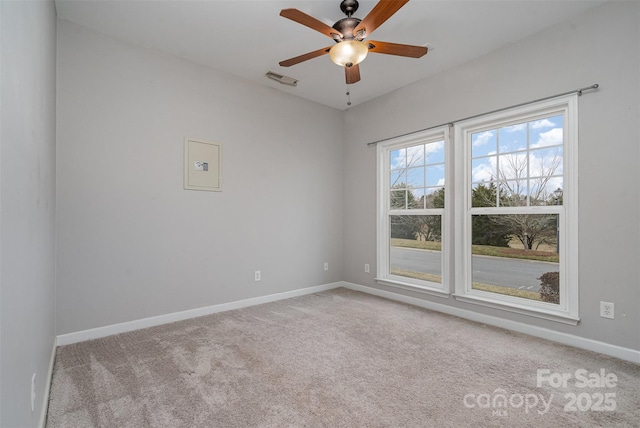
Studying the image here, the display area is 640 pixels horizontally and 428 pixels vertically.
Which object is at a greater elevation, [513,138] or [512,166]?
[513,138]

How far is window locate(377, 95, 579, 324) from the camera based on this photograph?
8.82ft

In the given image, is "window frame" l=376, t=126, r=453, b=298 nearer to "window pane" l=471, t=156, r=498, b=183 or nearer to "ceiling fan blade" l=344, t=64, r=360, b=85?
"window pane" l=471, t=156, r=498, b=183

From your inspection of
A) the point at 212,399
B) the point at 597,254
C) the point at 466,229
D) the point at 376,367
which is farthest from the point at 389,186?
the point at 212,399

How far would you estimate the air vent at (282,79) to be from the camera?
3.54 meters

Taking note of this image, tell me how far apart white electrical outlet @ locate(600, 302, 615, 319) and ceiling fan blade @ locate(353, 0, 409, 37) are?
271 centimetres

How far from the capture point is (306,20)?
1.98 m

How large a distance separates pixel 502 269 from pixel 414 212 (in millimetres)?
1185

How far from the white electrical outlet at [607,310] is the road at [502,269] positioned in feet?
1.38

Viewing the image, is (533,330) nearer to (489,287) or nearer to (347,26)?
(489,287)

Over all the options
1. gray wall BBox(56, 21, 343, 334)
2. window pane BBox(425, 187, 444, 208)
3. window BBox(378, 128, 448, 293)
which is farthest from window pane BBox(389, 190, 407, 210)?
gray wall BBox(56, 21, 343, 334)

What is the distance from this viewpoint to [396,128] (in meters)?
3.97

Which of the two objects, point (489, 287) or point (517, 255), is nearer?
point (517, 255)

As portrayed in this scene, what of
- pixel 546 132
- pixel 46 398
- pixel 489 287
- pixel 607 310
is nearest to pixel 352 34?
pixel 546 132

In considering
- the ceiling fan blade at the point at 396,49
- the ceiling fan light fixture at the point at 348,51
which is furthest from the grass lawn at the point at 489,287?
the ceiling fan light fixture at the point at 348,51
